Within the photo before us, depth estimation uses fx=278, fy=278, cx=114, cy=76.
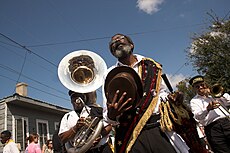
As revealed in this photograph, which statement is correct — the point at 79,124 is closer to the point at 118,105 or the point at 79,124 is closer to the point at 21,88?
the point at 118,105

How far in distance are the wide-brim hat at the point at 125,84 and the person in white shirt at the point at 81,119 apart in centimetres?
143

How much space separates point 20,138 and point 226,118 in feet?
38.6

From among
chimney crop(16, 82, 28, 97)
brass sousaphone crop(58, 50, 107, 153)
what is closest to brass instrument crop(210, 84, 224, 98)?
brass sousaphone crop(58, 50, 107, 153)

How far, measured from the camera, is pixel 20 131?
46.7 ft

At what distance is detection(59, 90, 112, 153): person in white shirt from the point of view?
12.5ft

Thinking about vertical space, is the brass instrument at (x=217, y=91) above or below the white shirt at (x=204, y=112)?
above

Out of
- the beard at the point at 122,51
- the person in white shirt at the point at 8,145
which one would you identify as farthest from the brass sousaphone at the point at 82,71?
the person in white shirt at the point at 8,145

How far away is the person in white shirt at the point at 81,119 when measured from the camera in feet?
12.5

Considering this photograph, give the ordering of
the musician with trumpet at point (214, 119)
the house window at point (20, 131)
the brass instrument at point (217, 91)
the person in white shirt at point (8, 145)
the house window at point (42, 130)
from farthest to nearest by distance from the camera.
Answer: the house window at point (42, 130) → the house window at point (20, 131) → the person in white shirt at point (8, 145) → the musician with trumpet at point (214, 119) → the brass instrument at point (217, 91)

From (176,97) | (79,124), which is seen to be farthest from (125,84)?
(79,124)

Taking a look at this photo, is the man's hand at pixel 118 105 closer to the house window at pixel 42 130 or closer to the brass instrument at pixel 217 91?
the brass instrument at pixel 217 91

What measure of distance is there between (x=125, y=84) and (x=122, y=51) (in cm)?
63

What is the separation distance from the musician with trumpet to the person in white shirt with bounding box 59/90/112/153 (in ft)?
5.86

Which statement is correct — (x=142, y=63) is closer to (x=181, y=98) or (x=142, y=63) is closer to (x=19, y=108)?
(x=181, y=98)
